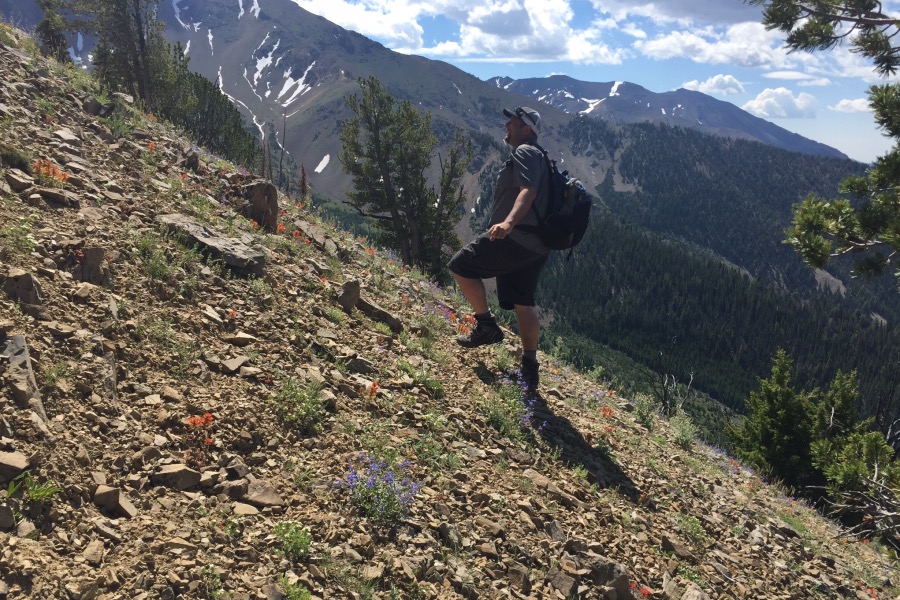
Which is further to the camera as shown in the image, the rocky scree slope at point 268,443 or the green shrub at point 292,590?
the rocky scree slope at point 268,443

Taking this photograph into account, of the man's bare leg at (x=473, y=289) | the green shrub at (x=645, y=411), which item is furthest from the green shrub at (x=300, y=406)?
the green shrub at (x=645, y=411)

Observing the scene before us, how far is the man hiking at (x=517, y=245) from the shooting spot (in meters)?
5.94

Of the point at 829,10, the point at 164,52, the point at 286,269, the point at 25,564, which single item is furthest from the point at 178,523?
the point at 164,52

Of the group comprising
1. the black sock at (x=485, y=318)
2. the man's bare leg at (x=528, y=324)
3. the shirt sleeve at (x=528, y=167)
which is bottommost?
the black sock at (x=485, y=318)

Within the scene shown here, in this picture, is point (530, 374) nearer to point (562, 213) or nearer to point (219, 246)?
point (562, 213)

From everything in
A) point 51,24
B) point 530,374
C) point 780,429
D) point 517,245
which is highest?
point 51,24

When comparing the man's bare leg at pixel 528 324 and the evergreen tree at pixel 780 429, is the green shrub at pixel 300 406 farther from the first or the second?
the evergreen tree at pixel 780 429

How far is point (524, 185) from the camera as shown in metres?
5.93

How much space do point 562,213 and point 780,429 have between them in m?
24.8

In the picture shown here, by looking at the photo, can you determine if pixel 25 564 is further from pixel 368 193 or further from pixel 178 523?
pixel 368 193

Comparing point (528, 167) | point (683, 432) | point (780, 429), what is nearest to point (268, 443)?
point (528, 167)

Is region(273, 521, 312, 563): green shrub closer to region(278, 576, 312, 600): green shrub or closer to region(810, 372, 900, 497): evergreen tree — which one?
region(278, 576, 312, 600): green shrub

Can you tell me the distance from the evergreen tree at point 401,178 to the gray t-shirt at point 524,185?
27362mm

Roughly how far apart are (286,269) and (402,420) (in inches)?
118
